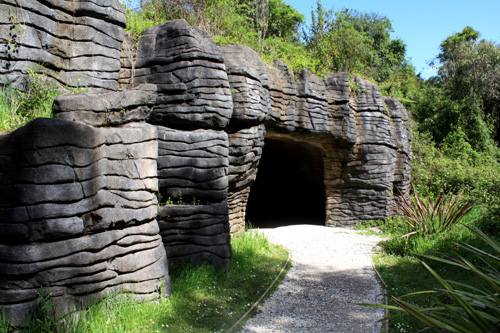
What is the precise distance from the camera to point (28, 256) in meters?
3.03

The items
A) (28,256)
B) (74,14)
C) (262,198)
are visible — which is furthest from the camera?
(262,198)

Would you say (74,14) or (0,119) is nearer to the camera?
(0,119)

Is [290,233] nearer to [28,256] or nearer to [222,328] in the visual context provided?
[222,328]

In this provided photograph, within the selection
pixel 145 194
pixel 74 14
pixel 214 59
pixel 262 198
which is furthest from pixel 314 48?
pixel 145 194

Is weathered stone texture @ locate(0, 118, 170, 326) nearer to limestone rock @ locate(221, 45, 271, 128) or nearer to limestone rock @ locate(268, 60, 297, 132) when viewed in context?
limestone rock @ locate(221, 45, 271, 128)

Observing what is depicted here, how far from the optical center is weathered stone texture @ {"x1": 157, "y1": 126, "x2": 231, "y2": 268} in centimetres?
528

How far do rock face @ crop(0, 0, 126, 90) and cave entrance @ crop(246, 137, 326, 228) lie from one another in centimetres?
707

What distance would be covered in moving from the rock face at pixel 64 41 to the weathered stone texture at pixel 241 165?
101 inches

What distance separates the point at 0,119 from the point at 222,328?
3093 mm

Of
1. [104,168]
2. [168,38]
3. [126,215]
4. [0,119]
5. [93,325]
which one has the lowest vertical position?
[93,325]

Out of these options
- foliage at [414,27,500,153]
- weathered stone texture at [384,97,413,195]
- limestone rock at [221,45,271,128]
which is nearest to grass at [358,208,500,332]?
weathered stone texture at [384,97,413,195]

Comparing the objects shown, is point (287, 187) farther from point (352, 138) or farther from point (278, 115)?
point (278, 115)

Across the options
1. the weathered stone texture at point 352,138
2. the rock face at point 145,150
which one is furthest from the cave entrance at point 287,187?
the rock face at point 145,150

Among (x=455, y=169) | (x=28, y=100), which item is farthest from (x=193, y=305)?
(x=455, y=169)
